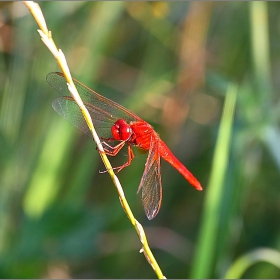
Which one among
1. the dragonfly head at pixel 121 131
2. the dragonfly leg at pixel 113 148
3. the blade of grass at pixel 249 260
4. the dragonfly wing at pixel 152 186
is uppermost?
the dragonfly head at pixel 121 131

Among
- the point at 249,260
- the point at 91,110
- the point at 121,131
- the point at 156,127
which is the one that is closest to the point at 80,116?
the point at 91,110

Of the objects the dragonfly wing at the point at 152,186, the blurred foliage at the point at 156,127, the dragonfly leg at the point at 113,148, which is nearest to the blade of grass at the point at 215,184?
the blurred foliage at the point at 156,127

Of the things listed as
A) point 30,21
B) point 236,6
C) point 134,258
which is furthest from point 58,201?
point 236,6

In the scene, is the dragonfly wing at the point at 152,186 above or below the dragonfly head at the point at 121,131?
below

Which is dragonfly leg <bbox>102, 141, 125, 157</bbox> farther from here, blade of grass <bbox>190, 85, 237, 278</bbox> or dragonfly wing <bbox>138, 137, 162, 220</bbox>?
blade of grass <bbox>190, 85, 237, 278</bbox>

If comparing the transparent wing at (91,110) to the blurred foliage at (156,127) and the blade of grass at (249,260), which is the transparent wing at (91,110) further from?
the blade of grass at (249,260)

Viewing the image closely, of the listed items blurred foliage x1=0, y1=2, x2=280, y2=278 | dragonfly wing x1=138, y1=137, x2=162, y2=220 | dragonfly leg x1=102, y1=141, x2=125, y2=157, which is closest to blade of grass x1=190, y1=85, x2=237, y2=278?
blurred foliage x1=0, y1=2, x2=280, y2=278
